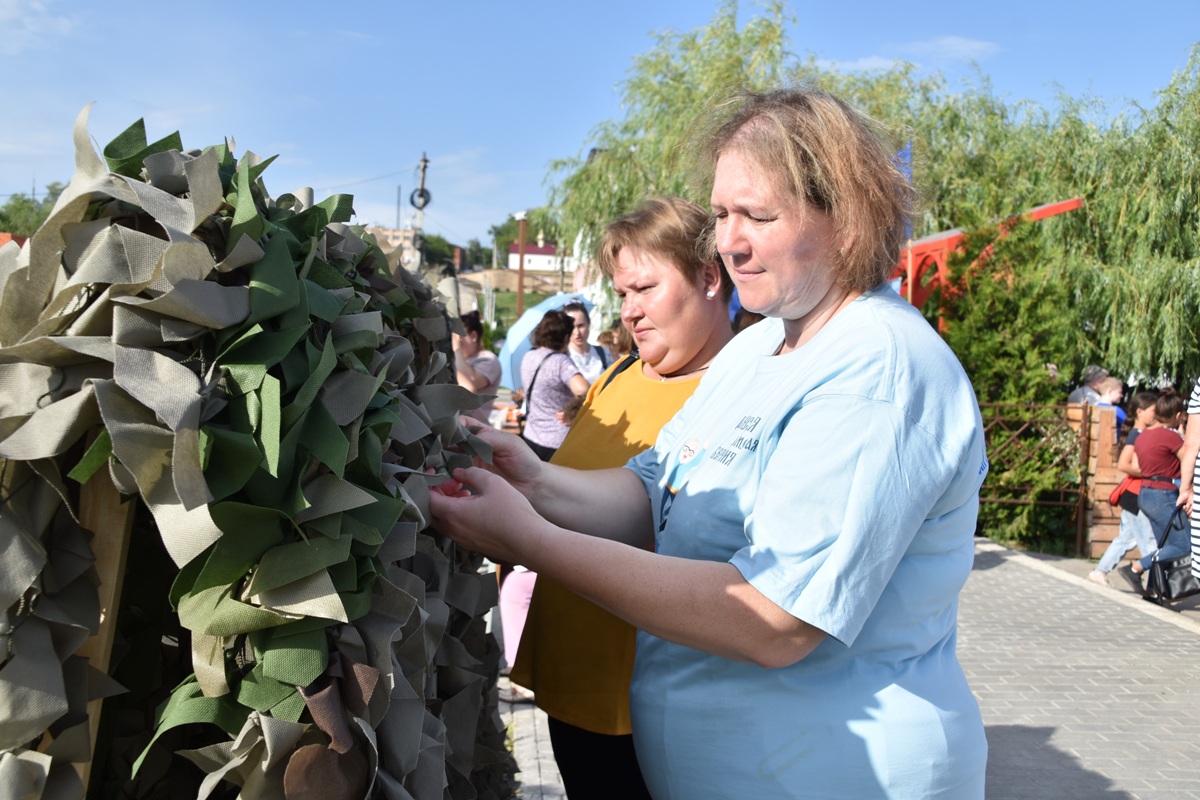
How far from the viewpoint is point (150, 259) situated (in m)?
1.17

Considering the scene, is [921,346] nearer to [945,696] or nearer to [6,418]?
[945,696]

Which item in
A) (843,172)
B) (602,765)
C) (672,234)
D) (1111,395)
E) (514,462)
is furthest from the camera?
(1111,395)

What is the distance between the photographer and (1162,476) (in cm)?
838

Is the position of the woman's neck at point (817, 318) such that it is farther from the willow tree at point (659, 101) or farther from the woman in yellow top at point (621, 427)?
the willow tree at point (659, 101)

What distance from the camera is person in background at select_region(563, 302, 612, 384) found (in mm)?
8891

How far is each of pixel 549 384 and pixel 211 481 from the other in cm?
596

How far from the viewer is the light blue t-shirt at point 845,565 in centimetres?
149

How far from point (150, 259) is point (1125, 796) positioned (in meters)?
4.74

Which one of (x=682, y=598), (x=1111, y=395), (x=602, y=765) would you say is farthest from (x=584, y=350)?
(x=682, y=598)

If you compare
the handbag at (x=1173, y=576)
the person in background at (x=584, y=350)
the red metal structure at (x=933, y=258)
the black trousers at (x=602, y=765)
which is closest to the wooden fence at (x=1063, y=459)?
the red metal structure at (x=933, y=258)

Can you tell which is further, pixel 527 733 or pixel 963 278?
pixel 963 278

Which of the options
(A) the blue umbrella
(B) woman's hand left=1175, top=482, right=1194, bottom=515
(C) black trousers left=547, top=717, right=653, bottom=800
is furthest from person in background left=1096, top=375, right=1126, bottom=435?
(C) black trousers left=547, top=717, right=653, bottom=800

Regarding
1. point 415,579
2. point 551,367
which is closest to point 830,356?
point 415,579

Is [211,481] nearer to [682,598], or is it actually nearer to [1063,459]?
[682,598]
